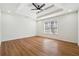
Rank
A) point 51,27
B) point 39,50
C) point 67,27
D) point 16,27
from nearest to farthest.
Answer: point 39,50 < point 67,27 < point 16,27 < point 51,27

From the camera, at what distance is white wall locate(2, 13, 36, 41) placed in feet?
19.8

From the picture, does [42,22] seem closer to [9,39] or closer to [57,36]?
[57,36]

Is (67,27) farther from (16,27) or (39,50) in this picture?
(16,27)

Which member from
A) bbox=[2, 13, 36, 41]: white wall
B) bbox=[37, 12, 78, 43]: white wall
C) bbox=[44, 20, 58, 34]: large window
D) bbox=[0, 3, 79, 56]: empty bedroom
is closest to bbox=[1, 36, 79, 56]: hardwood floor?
bbox=[0, 3, 79, 56]: empty bedroom

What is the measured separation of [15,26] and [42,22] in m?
3.53

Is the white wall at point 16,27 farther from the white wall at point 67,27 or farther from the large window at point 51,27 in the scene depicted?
the white wall at point 67,27

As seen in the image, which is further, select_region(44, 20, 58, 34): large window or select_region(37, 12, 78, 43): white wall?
select_region(44, 20, 58, 34): large window

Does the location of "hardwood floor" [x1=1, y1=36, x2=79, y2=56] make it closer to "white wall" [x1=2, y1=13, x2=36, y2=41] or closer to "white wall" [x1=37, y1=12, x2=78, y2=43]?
"white wall" [x1=37, y1=12, x2=78, y2=43]

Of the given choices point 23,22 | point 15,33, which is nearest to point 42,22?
point 23,22

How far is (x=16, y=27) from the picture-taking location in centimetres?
716

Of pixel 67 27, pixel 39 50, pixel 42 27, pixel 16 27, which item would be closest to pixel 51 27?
pixel 42 27

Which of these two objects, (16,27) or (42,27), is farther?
(42,27)

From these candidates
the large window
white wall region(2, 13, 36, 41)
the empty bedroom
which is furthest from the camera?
the large window

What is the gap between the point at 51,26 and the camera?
8.08 metres
